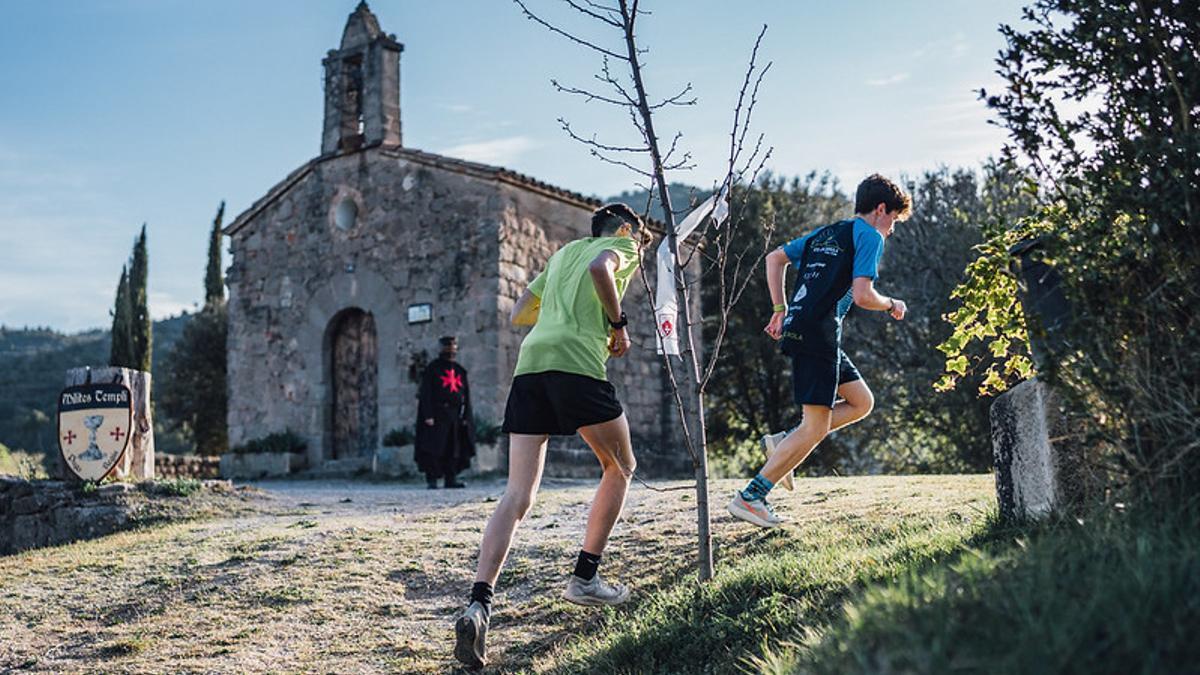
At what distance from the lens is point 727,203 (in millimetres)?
6359

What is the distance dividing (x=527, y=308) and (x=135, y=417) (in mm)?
7691

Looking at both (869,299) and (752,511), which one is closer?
(869,299)

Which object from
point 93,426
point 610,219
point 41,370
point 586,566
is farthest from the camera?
point 41,370

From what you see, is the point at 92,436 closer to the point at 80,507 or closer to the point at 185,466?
the point at 80,507

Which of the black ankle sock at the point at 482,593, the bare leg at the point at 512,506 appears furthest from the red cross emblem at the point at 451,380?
the black ankle sock at the point at 482,593

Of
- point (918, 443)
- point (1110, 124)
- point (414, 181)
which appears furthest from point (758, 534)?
point (918, 443)

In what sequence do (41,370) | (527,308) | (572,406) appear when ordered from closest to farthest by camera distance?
(572,406), (527,308), (41,370)

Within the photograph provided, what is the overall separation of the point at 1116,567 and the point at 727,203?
4009mm

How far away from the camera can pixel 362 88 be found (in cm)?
1683

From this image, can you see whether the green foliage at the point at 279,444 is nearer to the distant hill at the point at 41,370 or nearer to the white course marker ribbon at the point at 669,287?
the white course marker ribbon at the point at 669,287

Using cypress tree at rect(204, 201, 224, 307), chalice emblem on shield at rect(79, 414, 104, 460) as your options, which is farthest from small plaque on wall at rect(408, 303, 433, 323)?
cypress tree at rect(204, 201, 224, 307)

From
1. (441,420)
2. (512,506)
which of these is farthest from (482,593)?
(441,420)

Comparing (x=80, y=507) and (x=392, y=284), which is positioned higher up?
(x=392, y=284)

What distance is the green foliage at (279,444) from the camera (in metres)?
16.2
